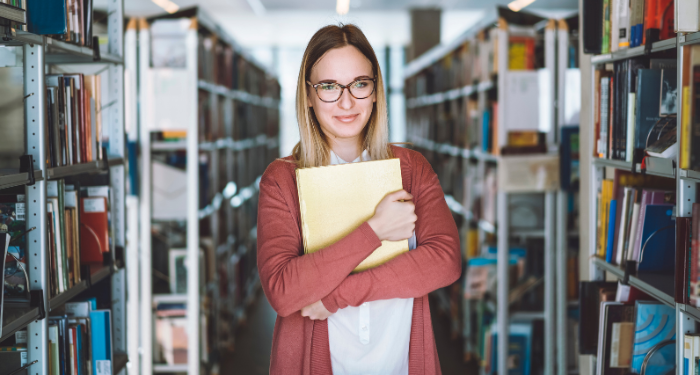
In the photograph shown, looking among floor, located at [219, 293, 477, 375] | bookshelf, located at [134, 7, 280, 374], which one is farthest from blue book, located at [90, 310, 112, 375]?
floor, located at [219, 293, 477, 375]

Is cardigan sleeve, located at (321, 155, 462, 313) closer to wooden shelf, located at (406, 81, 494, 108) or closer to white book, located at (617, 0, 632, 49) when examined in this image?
white book, located at (617, 0, 632, 49)

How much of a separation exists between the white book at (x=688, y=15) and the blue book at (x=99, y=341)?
1868 mm

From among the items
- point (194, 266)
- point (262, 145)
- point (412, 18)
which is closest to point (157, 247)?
point (194, 266)

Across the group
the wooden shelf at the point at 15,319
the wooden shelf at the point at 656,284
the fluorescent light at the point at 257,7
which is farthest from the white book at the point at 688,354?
the fluorescent light at the point at 257,7

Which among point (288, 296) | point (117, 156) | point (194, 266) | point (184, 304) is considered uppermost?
point (117, 156)

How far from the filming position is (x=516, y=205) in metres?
3.27

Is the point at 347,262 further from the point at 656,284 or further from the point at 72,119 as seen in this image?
the point at 72,119

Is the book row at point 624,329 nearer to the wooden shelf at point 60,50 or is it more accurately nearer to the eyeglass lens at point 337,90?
the eyeglass lens at point 337,90

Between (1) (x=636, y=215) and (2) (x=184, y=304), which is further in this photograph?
(2) (x=184, y=304)

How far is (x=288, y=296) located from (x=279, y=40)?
10.1 meters

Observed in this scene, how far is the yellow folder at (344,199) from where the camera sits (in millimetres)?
1325

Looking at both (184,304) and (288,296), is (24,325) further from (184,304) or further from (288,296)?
(184,304)

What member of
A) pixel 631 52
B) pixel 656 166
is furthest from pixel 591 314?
pixel 631 52

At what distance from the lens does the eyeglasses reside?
1359 mm
